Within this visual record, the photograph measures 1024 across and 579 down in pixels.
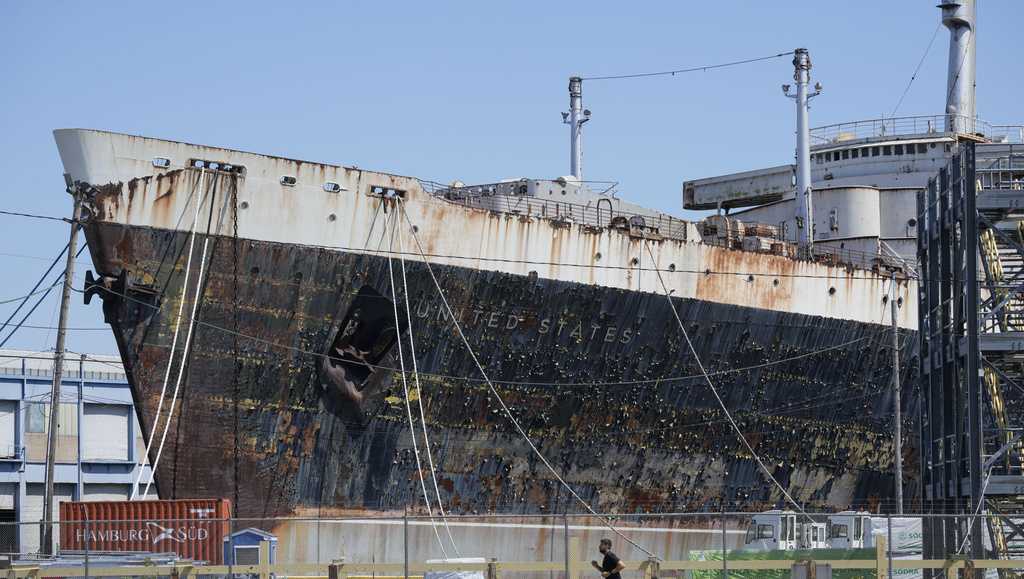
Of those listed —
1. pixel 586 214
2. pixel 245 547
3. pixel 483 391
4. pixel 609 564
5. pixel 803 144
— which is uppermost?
pixel 803 144

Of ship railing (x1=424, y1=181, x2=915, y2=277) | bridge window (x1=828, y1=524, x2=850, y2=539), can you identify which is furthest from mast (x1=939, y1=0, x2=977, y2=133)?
bridge window (x1=828, y1=524, x2=850, y2=539)

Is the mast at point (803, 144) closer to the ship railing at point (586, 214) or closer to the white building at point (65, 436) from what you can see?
the ship railing at point (586, 214)

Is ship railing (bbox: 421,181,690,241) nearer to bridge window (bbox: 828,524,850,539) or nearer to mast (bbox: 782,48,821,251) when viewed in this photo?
mast (bbox: 782,48,821,251)

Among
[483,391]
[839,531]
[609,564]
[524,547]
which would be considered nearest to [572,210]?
[483,391]

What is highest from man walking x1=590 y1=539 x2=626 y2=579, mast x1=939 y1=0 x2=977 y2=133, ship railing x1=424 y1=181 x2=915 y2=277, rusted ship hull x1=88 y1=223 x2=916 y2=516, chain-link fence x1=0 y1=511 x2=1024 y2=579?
mast x1=939 y1=0 x2=977 y2=133

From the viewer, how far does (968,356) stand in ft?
64.6

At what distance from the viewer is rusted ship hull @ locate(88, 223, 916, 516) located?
21.4m

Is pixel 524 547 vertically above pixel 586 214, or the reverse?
pixel 586 214

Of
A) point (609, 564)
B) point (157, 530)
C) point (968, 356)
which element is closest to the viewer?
point (609, 564)

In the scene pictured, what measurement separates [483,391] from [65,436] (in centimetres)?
2580

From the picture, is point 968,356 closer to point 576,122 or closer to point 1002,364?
point 1002,364

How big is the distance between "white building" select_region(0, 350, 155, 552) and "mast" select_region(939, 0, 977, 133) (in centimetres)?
2549

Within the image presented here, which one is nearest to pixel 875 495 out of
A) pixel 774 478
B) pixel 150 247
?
pixel 774 478

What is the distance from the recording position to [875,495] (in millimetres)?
29938
